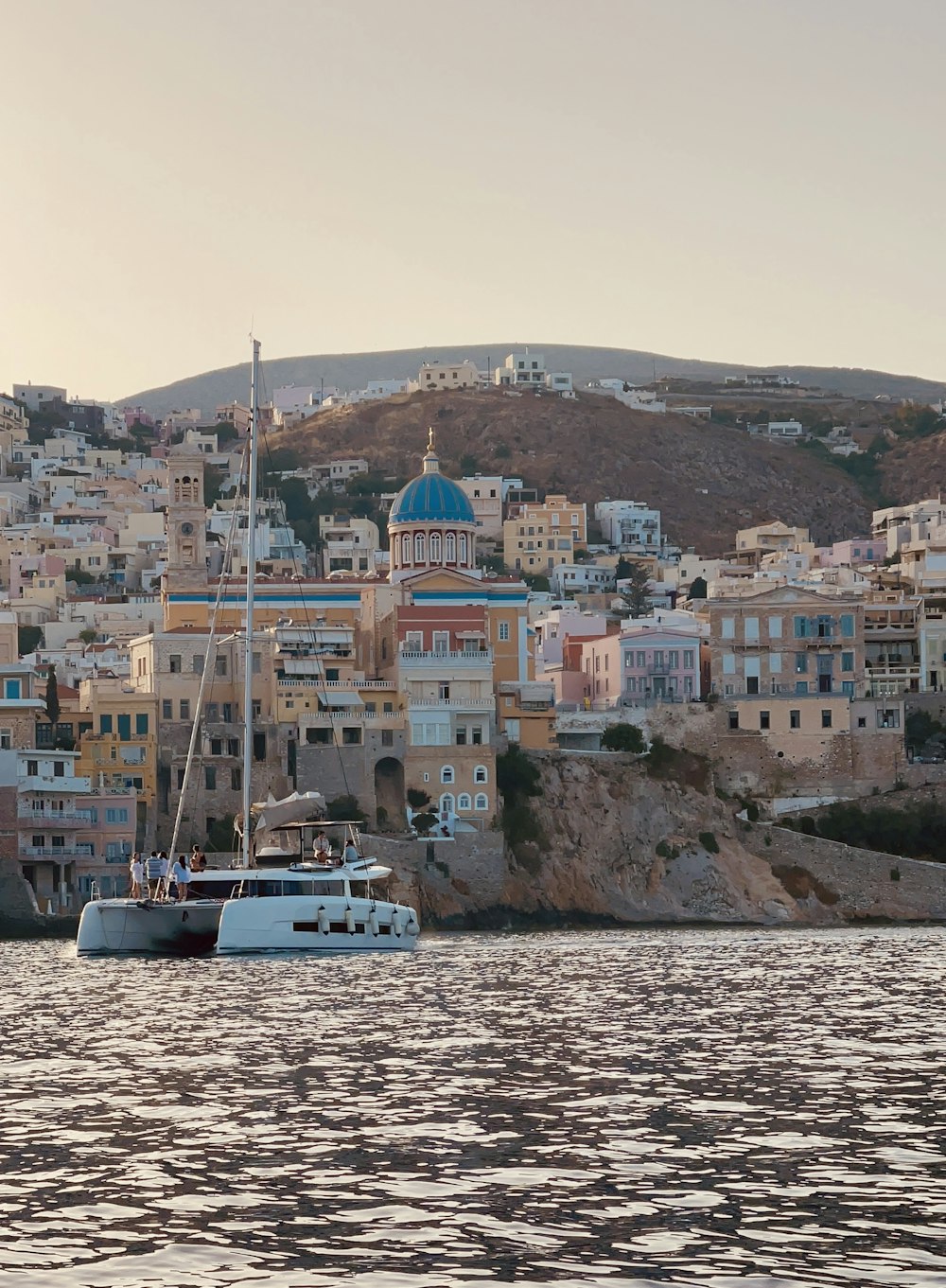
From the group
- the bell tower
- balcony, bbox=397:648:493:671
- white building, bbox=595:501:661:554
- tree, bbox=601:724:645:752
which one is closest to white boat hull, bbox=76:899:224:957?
balcony, bbox=397:648:493:671

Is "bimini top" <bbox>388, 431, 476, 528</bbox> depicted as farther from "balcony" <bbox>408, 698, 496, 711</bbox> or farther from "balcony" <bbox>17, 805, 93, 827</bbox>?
"balcony" <bbox>17, 805, 93, 827</bbox>

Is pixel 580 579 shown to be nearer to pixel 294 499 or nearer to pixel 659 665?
pixel 294 499

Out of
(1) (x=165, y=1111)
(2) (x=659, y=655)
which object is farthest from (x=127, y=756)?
(1) (x=165, y=1111)

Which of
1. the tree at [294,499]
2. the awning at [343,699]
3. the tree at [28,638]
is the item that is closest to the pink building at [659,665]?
the awning at [343,699]

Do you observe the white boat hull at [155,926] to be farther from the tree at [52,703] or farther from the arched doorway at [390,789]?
the tree at [52,703]

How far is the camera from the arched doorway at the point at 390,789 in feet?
305

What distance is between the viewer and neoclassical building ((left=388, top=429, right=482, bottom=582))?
4409 inches

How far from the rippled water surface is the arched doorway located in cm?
4657

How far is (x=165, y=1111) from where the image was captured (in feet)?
89.5

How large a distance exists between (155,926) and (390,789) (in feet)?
116

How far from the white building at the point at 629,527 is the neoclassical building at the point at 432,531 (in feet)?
231

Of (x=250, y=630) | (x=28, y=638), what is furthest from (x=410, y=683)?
(x=28, y=638)

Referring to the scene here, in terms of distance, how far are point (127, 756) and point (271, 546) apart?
183 ft

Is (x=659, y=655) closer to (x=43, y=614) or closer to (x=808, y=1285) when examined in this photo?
(x=43, y=614)
